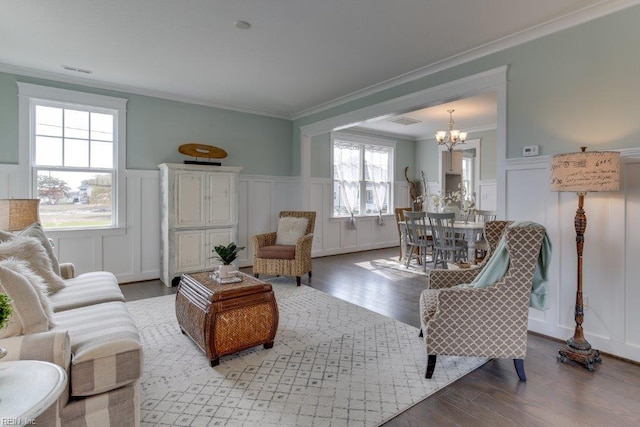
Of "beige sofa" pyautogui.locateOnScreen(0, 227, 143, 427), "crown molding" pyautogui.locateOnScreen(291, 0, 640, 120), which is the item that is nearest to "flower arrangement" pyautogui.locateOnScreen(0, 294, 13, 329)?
"beige sofa" pyautogui.locateOnScreen(0, 227, 143, 427)

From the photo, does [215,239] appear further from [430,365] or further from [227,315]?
[430,365]

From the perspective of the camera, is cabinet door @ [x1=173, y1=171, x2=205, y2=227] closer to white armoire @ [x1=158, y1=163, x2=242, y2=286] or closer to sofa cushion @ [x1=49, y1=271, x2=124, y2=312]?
white armoire @ [x1=158, y1=163, x2=242, y2=286]

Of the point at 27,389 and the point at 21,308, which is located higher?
the point at 21,308

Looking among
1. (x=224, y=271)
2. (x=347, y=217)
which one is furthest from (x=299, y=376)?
(x=347, y=217)

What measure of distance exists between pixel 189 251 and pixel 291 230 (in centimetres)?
152

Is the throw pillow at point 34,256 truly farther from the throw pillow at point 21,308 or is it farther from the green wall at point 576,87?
the green wall at point 576,87

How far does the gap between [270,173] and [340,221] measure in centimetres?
194

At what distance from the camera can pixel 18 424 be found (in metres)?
0.94

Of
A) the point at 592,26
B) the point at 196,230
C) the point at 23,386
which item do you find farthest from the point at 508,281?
the point at 196,230

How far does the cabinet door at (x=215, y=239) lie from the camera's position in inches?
198

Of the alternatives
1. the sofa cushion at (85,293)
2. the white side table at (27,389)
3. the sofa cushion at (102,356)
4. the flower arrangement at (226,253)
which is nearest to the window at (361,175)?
the flower arrangement at (226,253)

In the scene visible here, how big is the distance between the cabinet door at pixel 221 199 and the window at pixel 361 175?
264 centimetres

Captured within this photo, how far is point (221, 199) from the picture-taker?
512 centimetres

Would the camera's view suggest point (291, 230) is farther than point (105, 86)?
Yes
